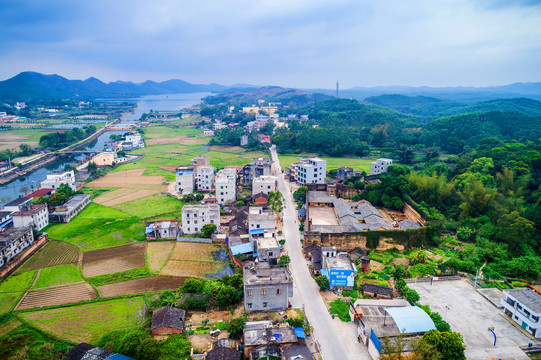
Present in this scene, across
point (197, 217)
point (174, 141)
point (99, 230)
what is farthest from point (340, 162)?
point (99, 230)

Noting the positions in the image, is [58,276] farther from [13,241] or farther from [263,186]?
[263,186]

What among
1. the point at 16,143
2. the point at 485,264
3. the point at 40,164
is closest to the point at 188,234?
the point at 485,264

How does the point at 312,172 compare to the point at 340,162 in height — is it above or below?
above

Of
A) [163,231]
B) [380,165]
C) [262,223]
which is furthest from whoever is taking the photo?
[380,165]

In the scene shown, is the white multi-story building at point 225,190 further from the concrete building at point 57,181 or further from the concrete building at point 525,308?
the concrete building at point 525,308

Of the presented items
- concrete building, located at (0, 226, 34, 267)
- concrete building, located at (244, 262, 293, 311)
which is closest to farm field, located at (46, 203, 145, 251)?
concrete building, located at (0, 226, 34, 267)

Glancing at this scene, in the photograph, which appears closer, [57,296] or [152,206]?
[57,296]

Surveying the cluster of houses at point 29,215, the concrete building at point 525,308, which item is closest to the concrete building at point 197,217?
the cluster of houses at point 29,215
